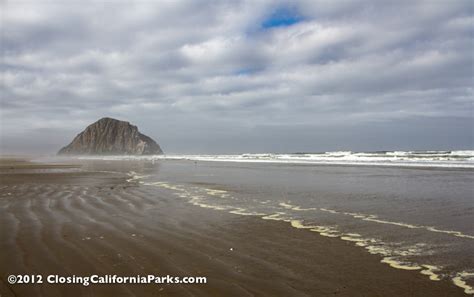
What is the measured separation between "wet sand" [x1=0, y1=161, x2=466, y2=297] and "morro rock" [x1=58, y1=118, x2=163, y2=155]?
100735 millimetres

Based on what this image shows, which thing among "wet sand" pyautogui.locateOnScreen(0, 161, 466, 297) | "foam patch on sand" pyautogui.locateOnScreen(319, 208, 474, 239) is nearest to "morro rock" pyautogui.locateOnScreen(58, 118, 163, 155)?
"wet sand" pyautogui.locateOnScreen(0, 161, 466, 297)

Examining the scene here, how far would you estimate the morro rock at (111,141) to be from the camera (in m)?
109

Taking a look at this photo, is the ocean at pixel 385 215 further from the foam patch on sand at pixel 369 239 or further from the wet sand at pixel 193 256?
the wet sand at pixel 193 256

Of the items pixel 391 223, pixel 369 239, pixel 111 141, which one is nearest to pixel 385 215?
pixel 391 223

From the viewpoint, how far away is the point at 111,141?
11275 centimetres

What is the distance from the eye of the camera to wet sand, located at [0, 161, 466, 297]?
4.25 m

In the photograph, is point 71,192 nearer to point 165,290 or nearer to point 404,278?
point 165,290

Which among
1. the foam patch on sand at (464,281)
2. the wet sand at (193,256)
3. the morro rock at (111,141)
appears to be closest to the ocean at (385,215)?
the foam patch on sand at (464,281)

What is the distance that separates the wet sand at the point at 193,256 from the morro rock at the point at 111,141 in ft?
330

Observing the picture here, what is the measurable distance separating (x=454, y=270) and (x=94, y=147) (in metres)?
118

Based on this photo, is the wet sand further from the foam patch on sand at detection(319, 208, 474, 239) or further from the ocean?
the foam patch on sand at detection(319, 208, 474, 239)

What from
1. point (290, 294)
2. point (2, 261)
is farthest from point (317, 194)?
point (2, 261)

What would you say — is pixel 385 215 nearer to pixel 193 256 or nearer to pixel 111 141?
pixel 193 256

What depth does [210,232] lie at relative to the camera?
7.23 metres
